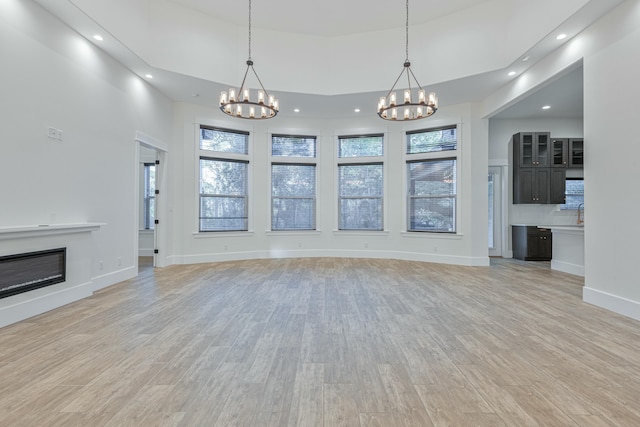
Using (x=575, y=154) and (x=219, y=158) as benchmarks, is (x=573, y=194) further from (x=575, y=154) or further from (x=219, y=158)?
(x=219, y=158)

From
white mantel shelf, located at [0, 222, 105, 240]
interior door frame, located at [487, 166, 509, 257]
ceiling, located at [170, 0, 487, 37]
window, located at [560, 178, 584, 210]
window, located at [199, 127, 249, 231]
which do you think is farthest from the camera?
interior door frame, located at [487, 166, 509, 257]

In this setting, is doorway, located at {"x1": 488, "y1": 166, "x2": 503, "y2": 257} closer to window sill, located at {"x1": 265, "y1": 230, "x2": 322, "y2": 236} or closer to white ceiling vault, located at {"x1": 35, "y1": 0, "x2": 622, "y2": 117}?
white ceiling vault, located at {"x1": 35, "y1": 0, "x2": 622, "y2": 117}

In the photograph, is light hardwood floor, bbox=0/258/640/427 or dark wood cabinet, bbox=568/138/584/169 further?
dark wood cabinet, bbox=568/138/584/169

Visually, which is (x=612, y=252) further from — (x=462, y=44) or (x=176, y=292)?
(x=176, y=292)

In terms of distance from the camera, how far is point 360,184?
8.38 meters

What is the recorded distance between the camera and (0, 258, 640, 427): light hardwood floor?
185 centimetres

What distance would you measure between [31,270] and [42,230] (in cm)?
45

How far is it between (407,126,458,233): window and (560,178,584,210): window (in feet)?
11.3

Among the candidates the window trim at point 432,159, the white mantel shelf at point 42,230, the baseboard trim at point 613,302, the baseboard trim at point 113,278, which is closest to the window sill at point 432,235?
the window trim at point 432,159

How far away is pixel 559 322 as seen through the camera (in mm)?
3443

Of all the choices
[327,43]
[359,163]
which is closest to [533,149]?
[359,163]

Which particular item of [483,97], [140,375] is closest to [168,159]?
[140,375]

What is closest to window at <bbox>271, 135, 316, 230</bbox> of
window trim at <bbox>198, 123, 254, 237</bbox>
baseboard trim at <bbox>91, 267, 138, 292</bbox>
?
window trim at <bbox>198, 123, 254, 237</bbox>

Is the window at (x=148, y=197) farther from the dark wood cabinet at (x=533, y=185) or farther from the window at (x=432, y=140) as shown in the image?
the dark wood cabinet at (x=533, y=185)
